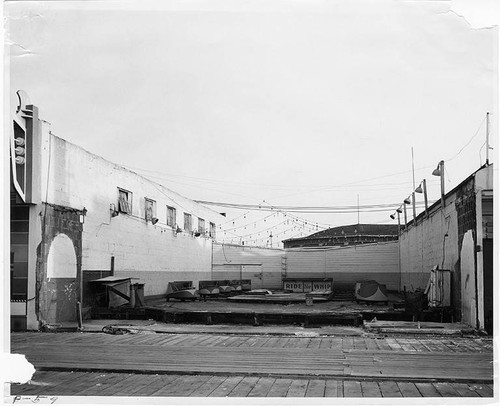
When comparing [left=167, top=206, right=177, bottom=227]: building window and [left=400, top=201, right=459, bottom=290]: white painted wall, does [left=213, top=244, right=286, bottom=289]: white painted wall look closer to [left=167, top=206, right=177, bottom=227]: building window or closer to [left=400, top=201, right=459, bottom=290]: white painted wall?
[left=167, top=206, right=177, bottom=227]: building window

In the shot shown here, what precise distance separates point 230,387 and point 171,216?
57.6 feet

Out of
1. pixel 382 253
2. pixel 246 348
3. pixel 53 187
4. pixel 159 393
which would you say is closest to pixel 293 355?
pixel 246 348

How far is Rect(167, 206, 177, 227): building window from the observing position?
23.1 m

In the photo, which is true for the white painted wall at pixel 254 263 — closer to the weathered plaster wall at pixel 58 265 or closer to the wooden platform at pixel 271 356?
the weathered plaster wall at pixel 58 265

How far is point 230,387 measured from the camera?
20.6 feet

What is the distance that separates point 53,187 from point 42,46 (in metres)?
7.81

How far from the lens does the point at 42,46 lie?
5.59 metres

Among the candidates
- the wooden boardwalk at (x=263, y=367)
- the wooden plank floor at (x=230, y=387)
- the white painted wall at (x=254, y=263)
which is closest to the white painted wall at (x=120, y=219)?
the white painted wall at (x=254, y=263)

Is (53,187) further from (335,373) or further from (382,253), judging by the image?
(382,253)

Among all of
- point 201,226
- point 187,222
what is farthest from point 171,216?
point 201,226

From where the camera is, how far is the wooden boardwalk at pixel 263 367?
6109mm

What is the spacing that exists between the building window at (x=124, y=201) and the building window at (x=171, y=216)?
444 cm

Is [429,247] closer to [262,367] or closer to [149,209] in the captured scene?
[149,209]

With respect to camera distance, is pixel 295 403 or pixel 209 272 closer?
pixel 295 403
